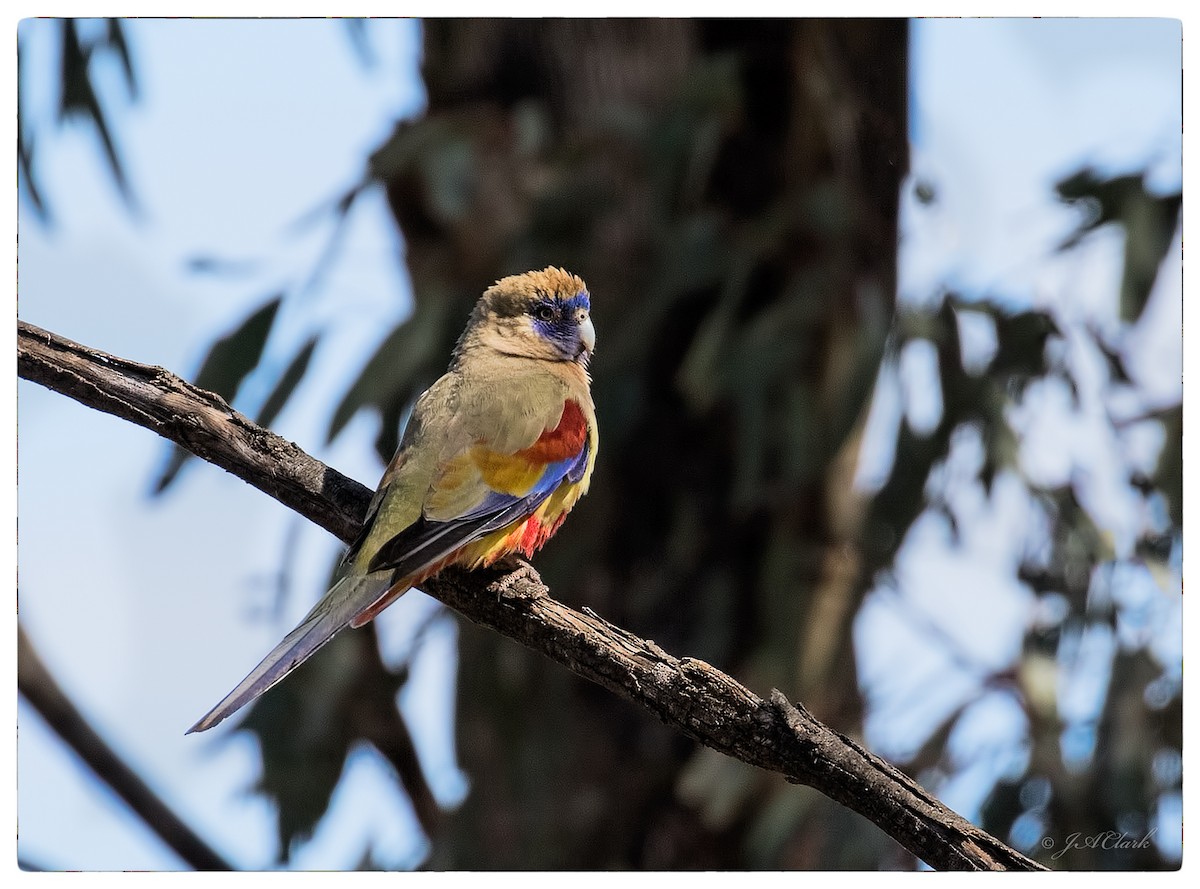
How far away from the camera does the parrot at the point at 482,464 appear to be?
1.44 meters

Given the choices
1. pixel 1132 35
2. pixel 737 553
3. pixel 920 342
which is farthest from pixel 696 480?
pixel 1132 35

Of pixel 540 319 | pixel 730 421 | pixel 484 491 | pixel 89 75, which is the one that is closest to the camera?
pixel 484 491

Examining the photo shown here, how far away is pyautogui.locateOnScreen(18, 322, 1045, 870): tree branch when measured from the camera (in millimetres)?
1379

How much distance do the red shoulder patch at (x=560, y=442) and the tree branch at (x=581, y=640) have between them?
12 centimetres

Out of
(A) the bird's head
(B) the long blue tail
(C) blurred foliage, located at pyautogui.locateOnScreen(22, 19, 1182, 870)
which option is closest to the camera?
(B) the long blue tail

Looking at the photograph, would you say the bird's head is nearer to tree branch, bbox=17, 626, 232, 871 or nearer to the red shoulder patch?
the red shoulder patch

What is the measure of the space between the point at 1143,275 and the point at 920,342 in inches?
14.1

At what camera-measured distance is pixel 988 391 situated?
7.75 ft

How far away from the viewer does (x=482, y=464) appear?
61.9 inches

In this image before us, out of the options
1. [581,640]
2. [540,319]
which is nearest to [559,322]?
[540,319]

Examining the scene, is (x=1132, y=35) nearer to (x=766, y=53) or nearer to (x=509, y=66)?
(x=766, y=53)

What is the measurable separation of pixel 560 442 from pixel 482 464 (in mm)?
98

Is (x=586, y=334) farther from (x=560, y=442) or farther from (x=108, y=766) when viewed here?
(x=108, y=766)

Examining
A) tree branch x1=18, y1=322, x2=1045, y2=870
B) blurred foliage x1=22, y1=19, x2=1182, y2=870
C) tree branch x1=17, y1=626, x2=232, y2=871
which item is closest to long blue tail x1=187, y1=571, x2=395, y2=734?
tree branch x1=18, y1=322, x2=1045, y2=870
